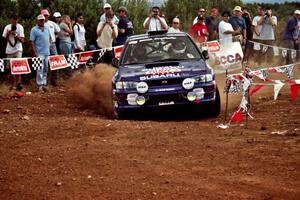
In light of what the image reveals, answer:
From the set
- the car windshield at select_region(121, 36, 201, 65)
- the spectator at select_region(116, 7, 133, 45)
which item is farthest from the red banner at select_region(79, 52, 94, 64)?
the car windshield at select_region(121, 36, 201, 65)

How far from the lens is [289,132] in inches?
387

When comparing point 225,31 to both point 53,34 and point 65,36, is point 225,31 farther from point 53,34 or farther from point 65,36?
point 53,34

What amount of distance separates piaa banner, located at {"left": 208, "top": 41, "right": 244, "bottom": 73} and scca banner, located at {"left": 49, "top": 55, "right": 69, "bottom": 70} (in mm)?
4671

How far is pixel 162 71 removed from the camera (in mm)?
11719

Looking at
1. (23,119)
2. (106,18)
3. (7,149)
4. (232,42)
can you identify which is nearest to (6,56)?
(106,18)

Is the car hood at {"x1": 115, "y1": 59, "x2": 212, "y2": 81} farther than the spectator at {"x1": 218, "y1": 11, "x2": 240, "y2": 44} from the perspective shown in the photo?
No

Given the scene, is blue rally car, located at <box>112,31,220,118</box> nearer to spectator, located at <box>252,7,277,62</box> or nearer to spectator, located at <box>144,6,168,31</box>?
spectator, located at <box>144,6,168,31</box>

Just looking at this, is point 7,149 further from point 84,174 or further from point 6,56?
point 6,56

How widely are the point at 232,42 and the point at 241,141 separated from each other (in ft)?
37.1

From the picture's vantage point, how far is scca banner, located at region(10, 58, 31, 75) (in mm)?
16203

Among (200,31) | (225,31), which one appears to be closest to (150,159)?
(200,31)

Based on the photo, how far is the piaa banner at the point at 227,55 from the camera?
64.1 feet

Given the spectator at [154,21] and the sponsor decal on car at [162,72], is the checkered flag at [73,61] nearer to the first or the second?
the spectator at [154,21]

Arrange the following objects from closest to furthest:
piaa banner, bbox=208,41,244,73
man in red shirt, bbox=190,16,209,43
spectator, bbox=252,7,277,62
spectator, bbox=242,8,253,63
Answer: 1. man in red shirt, bbox=190,16,209,43
2. piaa banner, bbox=208,41,244,73
3. spectator, bbox=252,7,277,62
4. spectator, bbox=242,8,253,63
